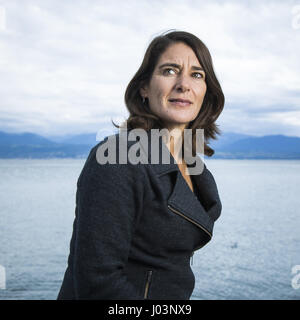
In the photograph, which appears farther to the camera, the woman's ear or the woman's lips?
the woman's ear

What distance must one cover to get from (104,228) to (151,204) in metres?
0.28

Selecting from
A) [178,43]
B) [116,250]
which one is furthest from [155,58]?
[116,250]

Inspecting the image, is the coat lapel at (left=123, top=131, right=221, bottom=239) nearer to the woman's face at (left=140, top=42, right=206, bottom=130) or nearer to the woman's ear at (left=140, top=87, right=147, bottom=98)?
the woman's face at (left=140, top=42, right=206, bottom=130)

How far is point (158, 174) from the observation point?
1960 millimetres

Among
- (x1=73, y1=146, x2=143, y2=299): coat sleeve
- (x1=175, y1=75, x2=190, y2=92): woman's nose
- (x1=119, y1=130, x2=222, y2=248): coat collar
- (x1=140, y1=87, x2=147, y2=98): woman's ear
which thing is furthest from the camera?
(x1=140, y1=87, x2=147, y2=98): woman's ear

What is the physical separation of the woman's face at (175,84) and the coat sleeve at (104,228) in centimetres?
65

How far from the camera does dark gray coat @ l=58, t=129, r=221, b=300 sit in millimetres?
1735

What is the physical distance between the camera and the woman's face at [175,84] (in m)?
2.31

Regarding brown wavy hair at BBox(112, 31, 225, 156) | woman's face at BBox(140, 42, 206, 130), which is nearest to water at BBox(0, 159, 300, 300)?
brown wavy hair at BBox(112, 31, 225, 156)

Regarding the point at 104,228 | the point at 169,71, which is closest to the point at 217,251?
the point at 169,71

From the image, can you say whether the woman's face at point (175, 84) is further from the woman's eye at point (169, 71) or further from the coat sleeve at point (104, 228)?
the coat sleeve at point (104, 228)

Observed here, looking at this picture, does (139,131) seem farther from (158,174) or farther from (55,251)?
(55,251)

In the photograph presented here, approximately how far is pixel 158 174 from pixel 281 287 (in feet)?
55.0

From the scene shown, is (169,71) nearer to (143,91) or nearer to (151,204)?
(143,91)
